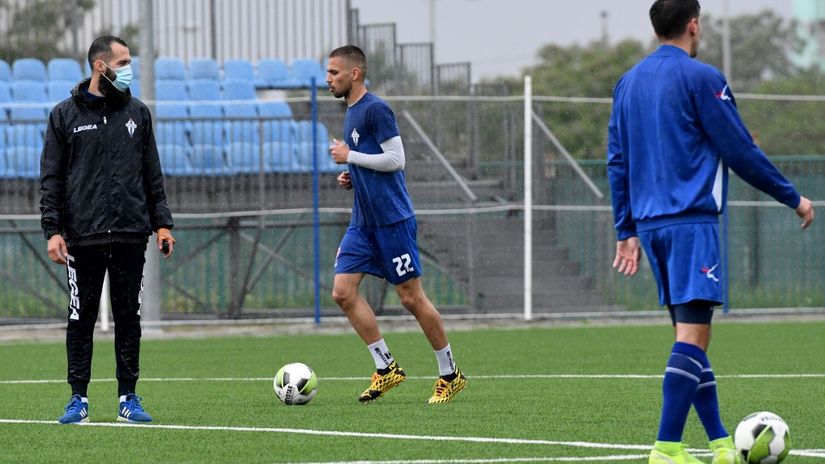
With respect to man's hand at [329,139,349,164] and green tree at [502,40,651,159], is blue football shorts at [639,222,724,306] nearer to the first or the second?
man's hand at [329,139,349,164]

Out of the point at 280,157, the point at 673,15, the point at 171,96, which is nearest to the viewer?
the point at 673,15

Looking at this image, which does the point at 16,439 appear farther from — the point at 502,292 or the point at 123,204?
the point at 502,292

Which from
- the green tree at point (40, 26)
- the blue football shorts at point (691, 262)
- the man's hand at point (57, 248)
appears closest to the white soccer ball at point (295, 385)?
the man's hand at point (57, 248)

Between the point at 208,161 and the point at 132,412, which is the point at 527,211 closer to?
the point at 208,161

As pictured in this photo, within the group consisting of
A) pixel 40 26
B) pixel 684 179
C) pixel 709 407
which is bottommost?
pixel 709 407

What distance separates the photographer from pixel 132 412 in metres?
7.92

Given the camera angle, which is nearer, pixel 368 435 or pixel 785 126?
pixel 368 435

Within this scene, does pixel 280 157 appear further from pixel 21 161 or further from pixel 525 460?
pixel 525 460

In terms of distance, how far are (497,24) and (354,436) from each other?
27.6 meters

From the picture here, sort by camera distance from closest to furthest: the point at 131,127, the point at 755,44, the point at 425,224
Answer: the point at 131,127
the point at 425,224
the point at 755,44

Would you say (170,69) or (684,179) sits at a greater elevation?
(170,69)

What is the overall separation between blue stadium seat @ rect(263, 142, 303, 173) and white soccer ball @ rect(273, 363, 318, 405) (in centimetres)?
846

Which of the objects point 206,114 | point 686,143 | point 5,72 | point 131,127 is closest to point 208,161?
point 206,114

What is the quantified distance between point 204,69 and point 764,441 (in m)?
14.7
